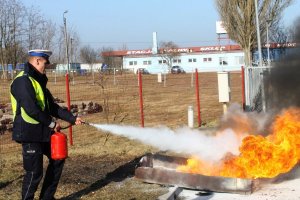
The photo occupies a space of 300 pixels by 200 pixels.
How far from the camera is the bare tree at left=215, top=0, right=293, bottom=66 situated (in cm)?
3697

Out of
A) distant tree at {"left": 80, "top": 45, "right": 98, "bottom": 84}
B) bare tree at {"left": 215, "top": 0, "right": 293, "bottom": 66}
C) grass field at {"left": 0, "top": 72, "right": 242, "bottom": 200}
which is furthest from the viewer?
distant tree at {"left": 80, "top": 45, "right": 98, "bottom": 84}

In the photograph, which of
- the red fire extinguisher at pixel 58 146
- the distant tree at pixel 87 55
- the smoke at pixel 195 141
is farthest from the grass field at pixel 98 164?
the distant tree at pixel 87 55

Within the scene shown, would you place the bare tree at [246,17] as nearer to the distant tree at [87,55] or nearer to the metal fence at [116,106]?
the metal fence at [116,106]

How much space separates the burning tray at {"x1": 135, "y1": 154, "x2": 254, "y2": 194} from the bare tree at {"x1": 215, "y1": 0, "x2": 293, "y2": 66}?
30306 mm

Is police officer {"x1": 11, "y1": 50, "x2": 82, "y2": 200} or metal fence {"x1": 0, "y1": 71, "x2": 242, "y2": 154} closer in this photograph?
police officer {"x1": 11, "y1": 50, "x2": 82, "y2": 200}

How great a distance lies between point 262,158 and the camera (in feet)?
21.9

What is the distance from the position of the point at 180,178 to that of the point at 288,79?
11.7ft

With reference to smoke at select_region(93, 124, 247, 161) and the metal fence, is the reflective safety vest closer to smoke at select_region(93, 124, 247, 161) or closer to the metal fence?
smoke at select_region(93, 124, 247, 161)

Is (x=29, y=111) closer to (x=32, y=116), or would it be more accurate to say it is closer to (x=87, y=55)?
(x=32, y=116)

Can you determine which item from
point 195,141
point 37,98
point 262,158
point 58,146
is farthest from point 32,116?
point 195,141

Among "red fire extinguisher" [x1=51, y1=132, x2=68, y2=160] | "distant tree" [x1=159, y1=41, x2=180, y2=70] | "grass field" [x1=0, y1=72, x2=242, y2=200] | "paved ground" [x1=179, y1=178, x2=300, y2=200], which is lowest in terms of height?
"paved ground" [x1=179, y1=178, x2=300, y2=200]

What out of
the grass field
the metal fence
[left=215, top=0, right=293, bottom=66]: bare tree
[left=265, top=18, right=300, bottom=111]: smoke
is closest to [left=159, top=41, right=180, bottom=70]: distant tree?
[left=215, top=0, right=293, bottom=66]: bare tree

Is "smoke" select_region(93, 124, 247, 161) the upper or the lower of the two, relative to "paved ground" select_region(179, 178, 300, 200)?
upper

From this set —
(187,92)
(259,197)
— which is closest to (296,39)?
(259,197)
